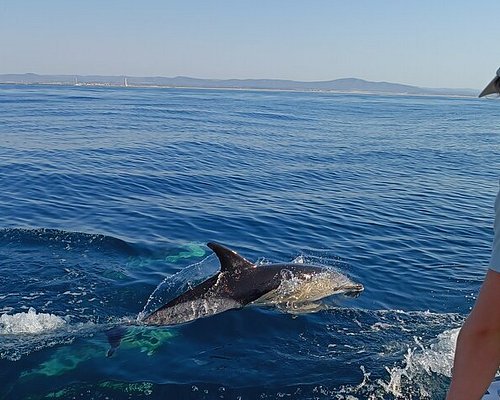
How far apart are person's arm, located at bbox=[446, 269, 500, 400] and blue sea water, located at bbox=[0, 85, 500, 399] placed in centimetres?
522

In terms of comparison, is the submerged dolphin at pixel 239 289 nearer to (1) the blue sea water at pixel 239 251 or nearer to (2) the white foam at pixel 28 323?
→ (1) the blue sea water at pixel 239 251

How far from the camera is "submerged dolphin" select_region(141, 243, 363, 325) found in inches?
399

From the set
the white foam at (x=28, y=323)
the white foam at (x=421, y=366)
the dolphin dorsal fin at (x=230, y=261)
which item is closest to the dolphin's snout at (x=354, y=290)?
the dolphin dorsal fin at (x=230, y=261)

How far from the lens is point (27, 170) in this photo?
24375 mm

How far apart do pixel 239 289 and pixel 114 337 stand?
257 centimetres

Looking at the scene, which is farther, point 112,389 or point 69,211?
point 69,211

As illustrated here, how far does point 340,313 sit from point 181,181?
14.4m

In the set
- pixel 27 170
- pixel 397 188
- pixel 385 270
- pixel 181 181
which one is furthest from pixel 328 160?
pixel 385 270

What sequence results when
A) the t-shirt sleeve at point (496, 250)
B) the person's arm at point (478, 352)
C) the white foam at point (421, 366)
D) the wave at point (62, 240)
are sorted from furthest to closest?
the wave at point (62, 240) < the white foam at point (421, 366) < the person's arm at point (478, 352) < the t-shirt sleeve at point (496, 250)

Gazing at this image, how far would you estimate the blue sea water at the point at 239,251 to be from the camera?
824 cm

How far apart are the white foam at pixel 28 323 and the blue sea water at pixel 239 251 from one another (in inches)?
1.2

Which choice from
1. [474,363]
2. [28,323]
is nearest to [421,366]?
[474,363]

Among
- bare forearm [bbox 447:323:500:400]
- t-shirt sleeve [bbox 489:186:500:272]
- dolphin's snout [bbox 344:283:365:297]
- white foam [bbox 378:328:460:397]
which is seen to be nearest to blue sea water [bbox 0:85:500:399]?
white foam [bbox 378:328:460:397]

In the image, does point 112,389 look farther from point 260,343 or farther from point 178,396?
point 260,343
